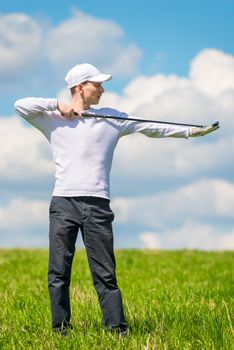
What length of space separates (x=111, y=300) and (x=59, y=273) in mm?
550

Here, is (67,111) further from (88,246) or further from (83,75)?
(88,246)

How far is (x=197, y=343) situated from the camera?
22.0 ft

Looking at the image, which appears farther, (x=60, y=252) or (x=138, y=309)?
(x=138, y=309)

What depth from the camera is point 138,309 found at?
8500mm

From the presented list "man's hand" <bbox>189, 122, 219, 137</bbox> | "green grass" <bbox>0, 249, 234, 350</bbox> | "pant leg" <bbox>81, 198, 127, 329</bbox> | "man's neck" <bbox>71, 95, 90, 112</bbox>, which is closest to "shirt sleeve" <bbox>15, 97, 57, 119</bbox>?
"man's neck" <bbox>71, 95, 90, 112</bbox>

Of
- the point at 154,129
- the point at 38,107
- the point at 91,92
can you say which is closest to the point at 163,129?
the point at 154,129

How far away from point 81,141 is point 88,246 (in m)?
0.97

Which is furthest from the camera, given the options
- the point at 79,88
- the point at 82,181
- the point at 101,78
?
the point at 79,88

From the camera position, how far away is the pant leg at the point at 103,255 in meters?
6.96

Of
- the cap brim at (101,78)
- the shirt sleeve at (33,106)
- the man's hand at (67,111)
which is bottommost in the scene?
the man's hand at (67,111)

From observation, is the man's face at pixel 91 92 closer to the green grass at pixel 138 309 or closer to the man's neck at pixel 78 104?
the man's neck at pixel 78 104

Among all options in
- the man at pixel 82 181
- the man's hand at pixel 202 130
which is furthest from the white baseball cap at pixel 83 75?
the man's hand at pixel 202 130

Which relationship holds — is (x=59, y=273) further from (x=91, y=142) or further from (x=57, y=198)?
(x=91, y=142)

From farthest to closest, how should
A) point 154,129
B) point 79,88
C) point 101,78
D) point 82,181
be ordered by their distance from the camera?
point 154,129, point 79,88, point 101,78, point 82,181
